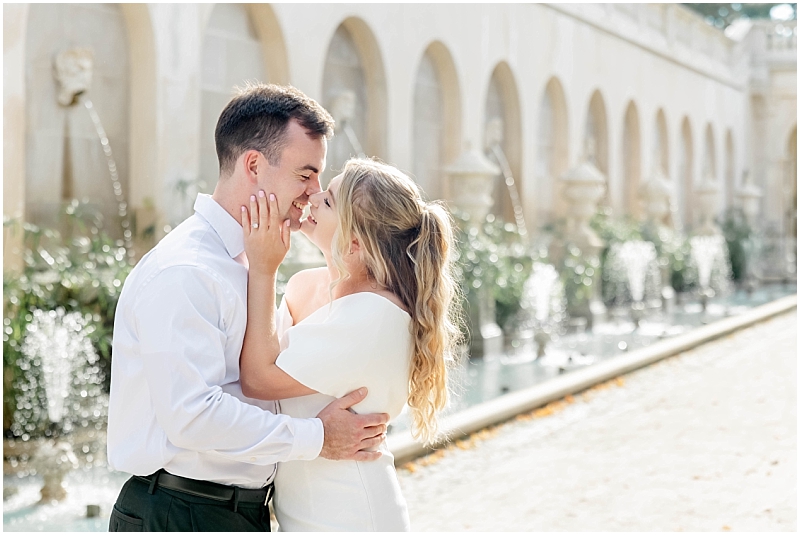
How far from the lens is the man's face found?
2.63 metres

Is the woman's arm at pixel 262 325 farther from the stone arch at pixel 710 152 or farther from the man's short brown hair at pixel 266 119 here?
the stone arch at pixel 710 152

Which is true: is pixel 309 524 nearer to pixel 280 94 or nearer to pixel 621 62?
pixel 280 94

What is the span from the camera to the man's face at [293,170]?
263 cm

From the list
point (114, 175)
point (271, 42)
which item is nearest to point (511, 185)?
point (271, 42)

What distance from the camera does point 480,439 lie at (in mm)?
7555

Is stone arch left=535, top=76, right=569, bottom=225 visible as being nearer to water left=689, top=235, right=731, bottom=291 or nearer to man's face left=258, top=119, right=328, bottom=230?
water left=689, top=235, right=731, bottom=291

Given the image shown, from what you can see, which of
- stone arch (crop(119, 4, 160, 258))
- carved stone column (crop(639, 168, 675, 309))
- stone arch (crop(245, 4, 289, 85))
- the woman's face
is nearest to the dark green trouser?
the woman's face

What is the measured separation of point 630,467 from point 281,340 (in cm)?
459

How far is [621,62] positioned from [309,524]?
2057cm

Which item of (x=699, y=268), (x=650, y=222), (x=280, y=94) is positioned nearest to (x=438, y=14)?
(x=650, y=222)

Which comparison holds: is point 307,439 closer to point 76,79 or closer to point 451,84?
point 76,79

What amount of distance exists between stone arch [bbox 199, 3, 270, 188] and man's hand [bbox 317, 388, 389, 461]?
8700 millimetres

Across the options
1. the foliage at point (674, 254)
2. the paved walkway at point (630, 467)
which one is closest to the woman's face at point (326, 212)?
the paved walkway at point (630, 467)

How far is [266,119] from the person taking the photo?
261 cm
